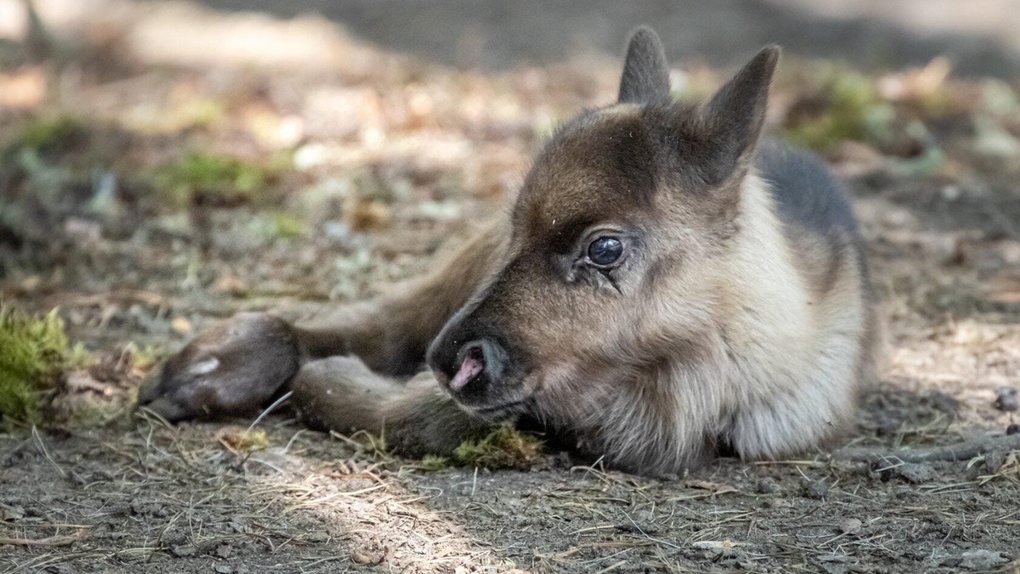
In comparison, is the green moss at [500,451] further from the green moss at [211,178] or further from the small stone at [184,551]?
the green moss at [211,178]

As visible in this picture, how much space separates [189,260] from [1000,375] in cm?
484

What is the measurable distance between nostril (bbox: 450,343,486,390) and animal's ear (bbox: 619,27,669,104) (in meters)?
1.60

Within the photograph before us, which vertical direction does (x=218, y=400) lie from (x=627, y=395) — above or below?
below

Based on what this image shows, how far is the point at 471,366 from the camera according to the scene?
4.67m

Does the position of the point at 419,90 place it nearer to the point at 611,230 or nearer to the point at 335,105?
the point at 335,105

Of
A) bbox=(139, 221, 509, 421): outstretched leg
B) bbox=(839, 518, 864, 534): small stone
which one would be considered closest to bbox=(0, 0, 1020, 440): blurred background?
bbox=(139, 221, 509, 421): outstretched leg

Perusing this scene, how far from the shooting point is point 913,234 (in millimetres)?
8188

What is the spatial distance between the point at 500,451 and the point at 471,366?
57cm

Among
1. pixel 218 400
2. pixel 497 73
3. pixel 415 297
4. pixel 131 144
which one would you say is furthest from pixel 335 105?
pixel 218 400

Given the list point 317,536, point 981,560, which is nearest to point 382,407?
point 317,536

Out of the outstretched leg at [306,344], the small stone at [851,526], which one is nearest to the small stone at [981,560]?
the small stone at [851,526]

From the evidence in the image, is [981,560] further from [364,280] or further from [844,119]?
[844,119]

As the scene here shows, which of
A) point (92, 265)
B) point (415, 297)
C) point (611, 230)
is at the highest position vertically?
point (611, 230)

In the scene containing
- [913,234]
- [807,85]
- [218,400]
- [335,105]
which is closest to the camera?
[218,400]
